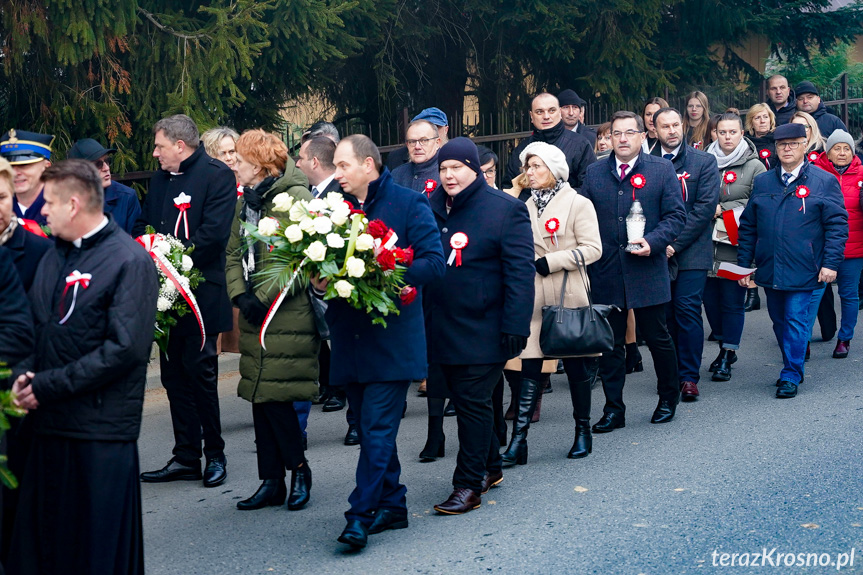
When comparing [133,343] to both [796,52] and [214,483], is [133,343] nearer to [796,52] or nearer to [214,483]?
[214,483]

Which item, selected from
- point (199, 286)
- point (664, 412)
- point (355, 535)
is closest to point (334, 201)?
point (355, 535)

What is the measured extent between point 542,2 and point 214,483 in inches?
362

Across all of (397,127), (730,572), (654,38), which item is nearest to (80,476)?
(730,572)

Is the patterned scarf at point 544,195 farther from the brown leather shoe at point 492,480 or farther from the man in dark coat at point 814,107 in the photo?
the man in dark coat at point 814,107

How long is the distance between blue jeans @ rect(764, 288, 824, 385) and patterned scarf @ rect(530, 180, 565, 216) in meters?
2.60

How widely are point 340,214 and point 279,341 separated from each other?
101cm

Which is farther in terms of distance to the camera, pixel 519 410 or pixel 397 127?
pixel 397 127

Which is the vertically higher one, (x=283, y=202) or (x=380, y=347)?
(x=283, y=202)

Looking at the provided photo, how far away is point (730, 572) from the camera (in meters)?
5.04

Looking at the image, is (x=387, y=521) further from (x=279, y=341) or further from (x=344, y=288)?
(x=344, y=288)

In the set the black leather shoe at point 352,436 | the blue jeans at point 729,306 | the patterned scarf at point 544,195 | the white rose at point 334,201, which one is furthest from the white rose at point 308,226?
the blue jeans at point 729,306

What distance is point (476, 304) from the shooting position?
19.9 ft

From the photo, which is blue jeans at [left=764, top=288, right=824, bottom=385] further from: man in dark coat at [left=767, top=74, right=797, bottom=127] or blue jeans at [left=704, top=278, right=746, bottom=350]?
man in dark coat at [left=767, top=74, right=797, bottom=127]

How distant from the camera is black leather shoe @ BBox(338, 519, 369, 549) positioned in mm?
5395
